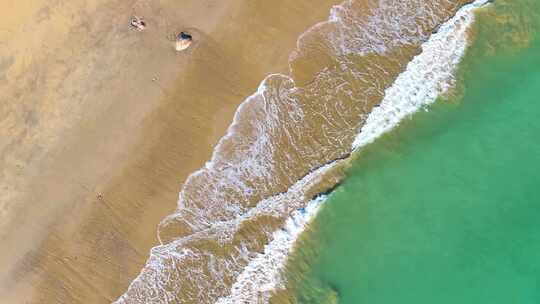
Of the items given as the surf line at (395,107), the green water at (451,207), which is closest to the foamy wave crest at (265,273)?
the surf line at (395,107)

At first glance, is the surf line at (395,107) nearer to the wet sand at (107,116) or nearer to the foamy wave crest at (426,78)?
the foamy wave crest at (426,78)

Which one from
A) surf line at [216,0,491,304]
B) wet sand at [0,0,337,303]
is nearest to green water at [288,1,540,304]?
surf line at [216,0,491,304]

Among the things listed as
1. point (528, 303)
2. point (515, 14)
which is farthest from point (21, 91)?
point (528, 303)

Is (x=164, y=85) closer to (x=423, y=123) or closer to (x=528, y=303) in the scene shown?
(x=423, y=123)

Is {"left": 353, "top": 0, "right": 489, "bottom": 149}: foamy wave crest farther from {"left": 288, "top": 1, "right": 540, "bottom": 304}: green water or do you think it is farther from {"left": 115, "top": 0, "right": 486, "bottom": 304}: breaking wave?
{"left": 288, "top": 1, "right": 540, "bottom": 304}: green water

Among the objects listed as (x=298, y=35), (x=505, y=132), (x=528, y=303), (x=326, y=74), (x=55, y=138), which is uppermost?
(x=298, y=35)
